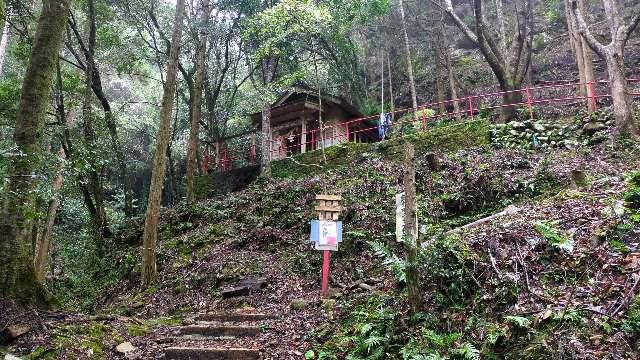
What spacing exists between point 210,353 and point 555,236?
14.7 feet

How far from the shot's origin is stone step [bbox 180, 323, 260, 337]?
22.4 feet

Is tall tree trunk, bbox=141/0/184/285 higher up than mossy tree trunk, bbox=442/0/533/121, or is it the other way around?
Answer: mossy tree trunk, bbox=442/0/533/121

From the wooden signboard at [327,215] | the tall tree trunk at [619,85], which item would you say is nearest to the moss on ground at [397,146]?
the tall tree trunk at [619,85]

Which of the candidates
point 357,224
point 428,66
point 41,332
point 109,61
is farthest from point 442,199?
point 428,66

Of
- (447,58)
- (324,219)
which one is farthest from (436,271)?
(447,58)

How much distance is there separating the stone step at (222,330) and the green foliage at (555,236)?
430 centimetres

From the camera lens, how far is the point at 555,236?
480 centimetres

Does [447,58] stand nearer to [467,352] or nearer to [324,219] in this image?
[324,219]

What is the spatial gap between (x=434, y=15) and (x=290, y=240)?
684 inches

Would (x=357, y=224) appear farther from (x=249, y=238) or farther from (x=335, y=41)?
(x=335, y=41)

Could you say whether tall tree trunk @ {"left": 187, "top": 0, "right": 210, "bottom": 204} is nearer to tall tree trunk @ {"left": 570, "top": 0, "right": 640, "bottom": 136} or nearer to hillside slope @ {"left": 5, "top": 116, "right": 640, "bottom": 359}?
hillside slope @ {"left": 5, "top": 116, "right": 640, "bottom": 359}

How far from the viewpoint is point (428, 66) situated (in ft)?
89.0

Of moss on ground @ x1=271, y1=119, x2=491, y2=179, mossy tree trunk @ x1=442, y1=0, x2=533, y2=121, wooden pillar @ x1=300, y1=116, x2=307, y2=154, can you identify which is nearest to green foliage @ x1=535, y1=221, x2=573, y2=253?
moss on ground @ x1=271, y1=119, x2=491, y2=179

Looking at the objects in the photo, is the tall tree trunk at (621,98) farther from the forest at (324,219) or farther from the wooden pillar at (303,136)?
the wooden pillar at (303,136)
